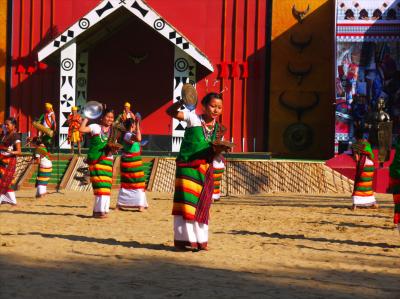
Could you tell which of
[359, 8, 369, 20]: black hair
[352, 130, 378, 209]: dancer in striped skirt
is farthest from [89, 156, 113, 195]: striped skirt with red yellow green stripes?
[359, 8, 369, 20]: black hair

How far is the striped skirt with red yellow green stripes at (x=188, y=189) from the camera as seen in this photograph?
8.07m

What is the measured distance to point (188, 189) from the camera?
26.7ft

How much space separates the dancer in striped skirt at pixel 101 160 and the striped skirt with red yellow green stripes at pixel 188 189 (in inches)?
133

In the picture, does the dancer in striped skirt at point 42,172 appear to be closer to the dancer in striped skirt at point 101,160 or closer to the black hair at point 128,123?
the black hair at point 128,123

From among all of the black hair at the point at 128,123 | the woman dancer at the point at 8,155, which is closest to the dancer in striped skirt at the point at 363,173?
the black hair at the point at 128,123

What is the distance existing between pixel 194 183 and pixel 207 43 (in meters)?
17.2

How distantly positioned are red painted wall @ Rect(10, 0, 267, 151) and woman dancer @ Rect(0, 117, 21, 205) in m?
12.0

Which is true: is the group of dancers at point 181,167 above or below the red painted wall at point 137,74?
below

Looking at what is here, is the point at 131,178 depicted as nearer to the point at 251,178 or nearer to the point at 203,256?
the point at 203,256

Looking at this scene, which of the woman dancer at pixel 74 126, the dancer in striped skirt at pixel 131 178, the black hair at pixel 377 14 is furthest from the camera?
the black hair at pixel 377 14

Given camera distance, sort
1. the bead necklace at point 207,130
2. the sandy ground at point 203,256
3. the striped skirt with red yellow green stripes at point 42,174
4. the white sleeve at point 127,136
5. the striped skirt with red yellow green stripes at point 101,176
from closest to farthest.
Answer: the sandy ground at point 203,256, the bead necklace at point 207,130, the striped skirt with red yellow green stripes at point 101,176, the white sleeve at point 127,136, the striped skirt with red yellow green stripes at point 42,174

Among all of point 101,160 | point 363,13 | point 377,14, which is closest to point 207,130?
point 101,160

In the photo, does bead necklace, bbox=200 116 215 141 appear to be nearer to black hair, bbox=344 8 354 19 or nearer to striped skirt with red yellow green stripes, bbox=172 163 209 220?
striped skirt with red yellow green stripes, bbox=172 163 209 220

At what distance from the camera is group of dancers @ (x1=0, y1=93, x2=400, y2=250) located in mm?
8122
